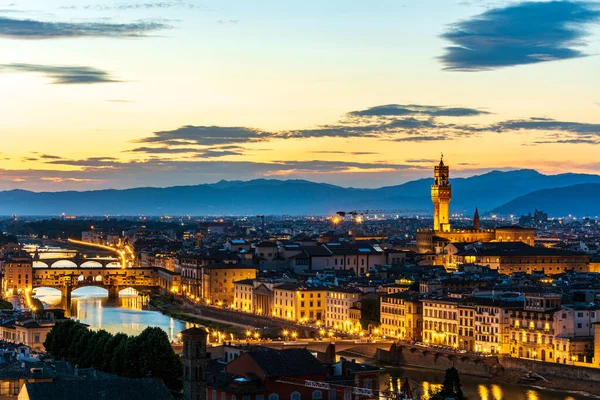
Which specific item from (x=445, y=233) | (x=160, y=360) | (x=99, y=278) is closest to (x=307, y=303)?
(x=160, y=360)

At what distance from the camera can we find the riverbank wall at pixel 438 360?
138 ft

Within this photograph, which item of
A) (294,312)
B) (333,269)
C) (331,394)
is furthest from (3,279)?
(331,394)

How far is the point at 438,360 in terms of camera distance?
44.0m

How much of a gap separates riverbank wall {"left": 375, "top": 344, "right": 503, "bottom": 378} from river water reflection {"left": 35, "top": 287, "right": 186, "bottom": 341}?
9005mm

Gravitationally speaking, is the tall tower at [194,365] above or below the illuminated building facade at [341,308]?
above

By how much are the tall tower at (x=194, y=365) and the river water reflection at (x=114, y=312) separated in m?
25.4

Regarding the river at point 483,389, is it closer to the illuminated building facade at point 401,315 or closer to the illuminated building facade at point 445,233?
the illuminated building facade at point 401,315

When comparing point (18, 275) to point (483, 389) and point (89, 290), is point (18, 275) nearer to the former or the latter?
point (89, 290)

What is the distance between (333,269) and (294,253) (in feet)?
15.2

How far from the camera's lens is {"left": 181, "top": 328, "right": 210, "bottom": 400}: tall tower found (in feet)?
79.9

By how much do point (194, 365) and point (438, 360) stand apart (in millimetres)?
20828

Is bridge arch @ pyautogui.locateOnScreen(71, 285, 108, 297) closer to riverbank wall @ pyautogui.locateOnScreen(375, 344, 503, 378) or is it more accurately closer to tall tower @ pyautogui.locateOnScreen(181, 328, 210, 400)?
riverbank wall @ pyautogui.locateOnScreen(375, 344, 503, 378)

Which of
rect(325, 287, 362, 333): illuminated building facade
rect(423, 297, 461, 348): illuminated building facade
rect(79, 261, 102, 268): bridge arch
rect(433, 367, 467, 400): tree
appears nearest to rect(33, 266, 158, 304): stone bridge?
rect(79, 261, 102, 268): bridge arch

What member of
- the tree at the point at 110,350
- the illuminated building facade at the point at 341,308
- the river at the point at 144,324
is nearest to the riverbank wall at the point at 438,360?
the river at the point at 144,324
